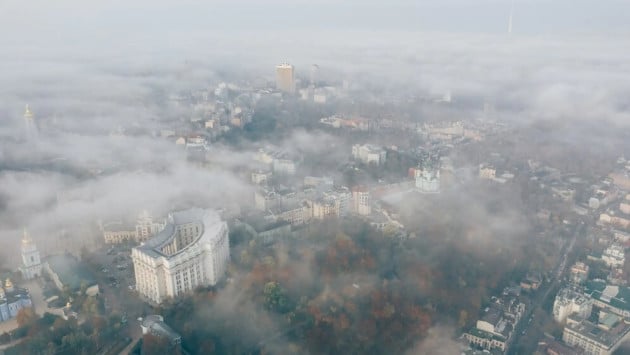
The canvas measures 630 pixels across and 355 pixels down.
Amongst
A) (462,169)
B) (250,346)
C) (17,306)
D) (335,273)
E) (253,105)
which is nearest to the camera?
(250,346)

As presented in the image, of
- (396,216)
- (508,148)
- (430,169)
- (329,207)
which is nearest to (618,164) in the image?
(508,148)

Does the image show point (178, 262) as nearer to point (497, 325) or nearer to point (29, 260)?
point (29, 260)

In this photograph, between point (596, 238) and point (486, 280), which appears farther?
point (596, 238)

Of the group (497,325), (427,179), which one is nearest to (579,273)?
(497,325)

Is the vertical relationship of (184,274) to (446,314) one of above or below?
above

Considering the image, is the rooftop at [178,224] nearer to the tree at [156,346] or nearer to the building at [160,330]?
the building at [160,330]

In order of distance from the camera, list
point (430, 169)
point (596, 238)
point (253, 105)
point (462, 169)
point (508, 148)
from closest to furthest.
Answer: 1. point (596, 238)
2. point (430, 169)
3. point (462, 169)
4. point (508, 148)
5. point (253, 105)

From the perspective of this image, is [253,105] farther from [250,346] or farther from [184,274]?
[250,346]
